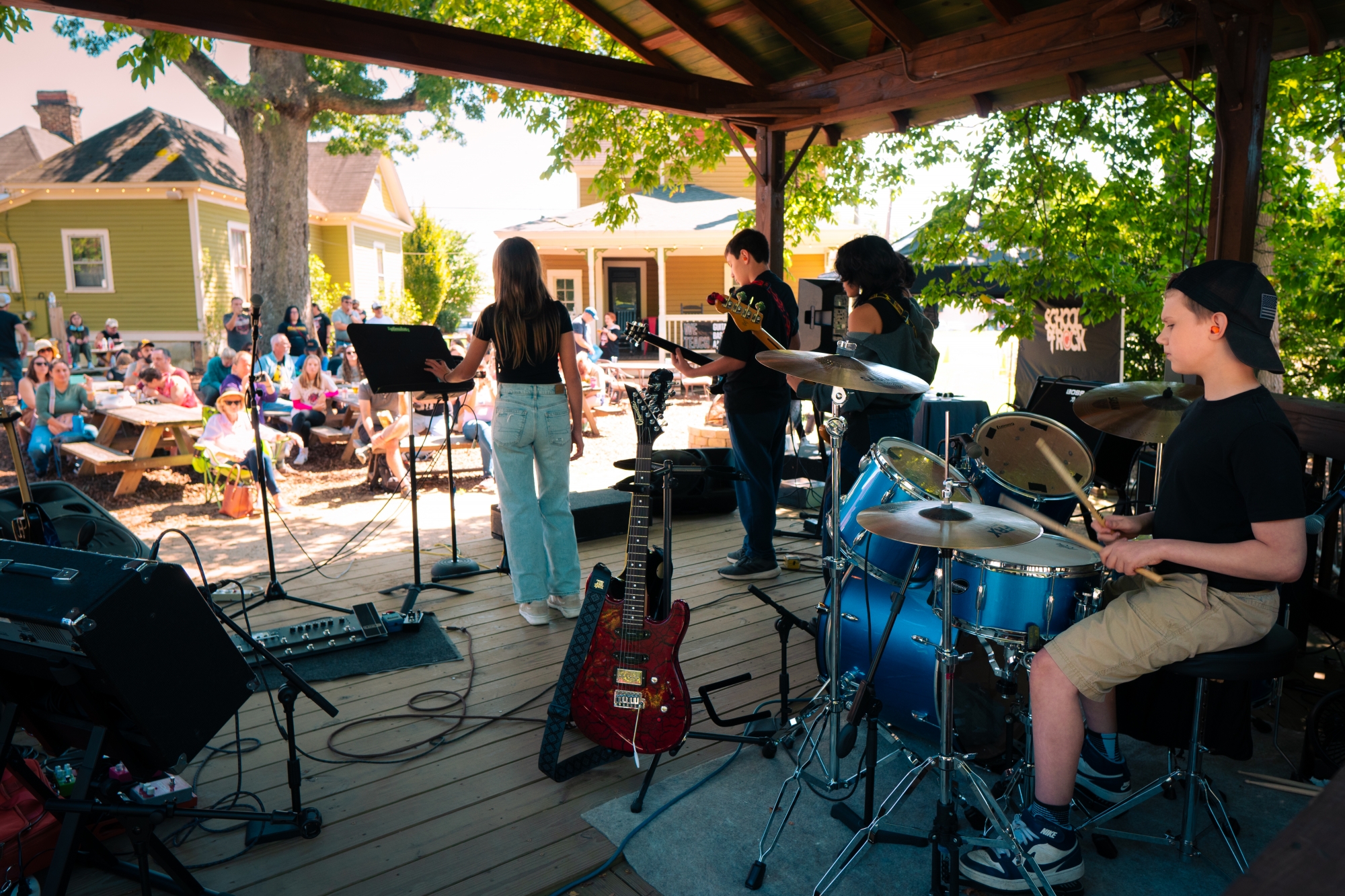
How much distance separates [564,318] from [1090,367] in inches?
300

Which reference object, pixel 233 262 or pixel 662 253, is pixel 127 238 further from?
pixel 662 253

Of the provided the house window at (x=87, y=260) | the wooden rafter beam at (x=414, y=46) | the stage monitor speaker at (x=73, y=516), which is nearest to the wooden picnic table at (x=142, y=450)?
the stage monitor speaker at (x=73, y=516)

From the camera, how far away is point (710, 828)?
271 centimetres

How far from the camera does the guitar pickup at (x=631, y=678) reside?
294 centimetres

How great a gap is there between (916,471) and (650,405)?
987 mm

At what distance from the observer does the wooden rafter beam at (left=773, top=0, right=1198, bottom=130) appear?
14.2ft

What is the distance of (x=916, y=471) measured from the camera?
120 inches

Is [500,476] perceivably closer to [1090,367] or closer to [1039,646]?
[1039,646]

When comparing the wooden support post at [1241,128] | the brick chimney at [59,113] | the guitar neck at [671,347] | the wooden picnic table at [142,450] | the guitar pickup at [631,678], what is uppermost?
the brick chimney at [59,113]

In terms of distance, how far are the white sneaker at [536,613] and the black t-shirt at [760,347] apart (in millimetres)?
1473

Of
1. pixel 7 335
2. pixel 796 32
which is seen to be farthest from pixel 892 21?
pixel 7 335

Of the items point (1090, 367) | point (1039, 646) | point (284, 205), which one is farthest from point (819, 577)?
point (284, 205)

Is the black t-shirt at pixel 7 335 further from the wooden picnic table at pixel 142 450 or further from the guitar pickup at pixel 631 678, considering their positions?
the guitar pickup at pixel 631 678

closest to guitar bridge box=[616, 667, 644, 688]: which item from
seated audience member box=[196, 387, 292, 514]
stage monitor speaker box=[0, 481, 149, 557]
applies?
stage monitor speaker box=[0, 481, 149, 557]
